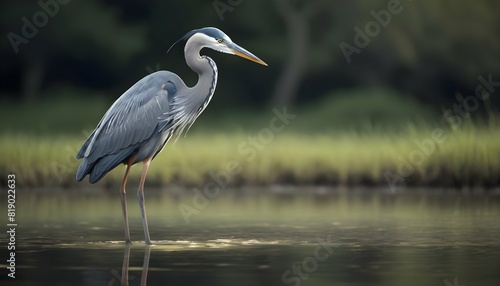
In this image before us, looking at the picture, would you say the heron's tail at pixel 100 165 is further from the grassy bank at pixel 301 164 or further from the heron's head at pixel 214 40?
the grassy bank at pixel 301 164

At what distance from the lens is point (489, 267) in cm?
782

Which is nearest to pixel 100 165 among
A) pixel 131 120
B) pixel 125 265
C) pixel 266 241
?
pixel 131 120

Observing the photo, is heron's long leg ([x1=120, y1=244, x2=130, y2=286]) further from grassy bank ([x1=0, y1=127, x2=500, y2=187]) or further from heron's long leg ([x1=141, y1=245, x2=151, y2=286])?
grassy bank ([x1=0, y1=127, x2=500, y2=187])

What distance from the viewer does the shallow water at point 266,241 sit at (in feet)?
24.5

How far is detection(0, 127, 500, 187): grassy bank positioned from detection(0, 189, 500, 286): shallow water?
4.06ft

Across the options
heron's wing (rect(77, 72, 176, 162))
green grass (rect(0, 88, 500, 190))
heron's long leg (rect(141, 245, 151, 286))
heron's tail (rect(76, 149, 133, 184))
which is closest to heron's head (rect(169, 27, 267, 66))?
heron's wing (rect(77, 72, 176, 162))

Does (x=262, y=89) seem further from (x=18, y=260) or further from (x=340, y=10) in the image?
(x=18, y=260)

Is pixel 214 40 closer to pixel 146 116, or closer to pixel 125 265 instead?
pixel 146 116

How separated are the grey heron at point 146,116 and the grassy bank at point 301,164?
21.7 feet

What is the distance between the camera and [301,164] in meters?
17.5

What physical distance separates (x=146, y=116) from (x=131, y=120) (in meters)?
0.13

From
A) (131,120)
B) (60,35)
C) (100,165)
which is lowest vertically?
(100,165)

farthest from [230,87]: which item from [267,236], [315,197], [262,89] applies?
[267,236]

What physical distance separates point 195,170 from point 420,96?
49.5ft
